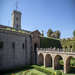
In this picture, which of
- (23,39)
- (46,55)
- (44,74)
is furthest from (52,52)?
(23,39)

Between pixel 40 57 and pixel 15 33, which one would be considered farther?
pixel 40 57


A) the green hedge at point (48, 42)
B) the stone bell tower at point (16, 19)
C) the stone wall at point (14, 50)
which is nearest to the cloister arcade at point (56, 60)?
the stone wall at point (14, 50)

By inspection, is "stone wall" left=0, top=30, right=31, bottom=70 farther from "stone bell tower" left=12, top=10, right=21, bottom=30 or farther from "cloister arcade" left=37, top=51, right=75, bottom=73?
"stone bell tower" left=12, top=10, right=21, bottom=30

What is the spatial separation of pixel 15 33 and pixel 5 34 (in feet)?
9.28

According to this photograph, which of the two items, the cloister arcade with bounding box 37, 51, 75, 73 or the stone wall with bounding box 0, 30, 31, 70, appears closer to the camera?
the cloister arcade with bounding box 37, 51, 75, 73

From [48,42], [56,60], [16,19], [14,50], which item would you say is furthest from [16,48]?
[16,19]

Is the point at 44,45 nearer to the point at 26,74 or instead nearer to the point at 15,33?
the point at 15,33

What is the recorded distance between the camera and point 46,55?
22875mm

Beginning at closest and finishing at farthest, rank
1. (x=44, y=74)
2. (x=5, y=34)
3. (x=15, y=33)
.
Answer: (x=44, y=74)
(x=5, y=34)
(x=15, y=33)

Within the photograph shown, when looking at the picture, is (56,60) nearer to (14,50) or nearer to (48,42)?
(14,50)

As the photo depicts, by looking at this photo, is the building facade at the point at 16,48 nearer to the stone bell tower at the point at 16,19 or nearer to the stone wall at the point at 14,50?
the stone wall at the point at 14,50

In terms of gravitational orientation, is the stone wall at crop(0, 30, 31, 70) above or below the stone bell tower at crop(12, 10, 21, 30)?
below

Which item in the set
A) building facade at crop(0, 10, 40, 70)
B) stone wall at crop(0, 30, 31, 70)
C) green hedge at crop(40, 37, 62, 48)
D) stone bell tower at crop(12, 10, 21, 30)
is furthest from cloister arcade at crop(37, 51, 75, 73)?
stone bell tower at crop(12, 10, 21, 30)

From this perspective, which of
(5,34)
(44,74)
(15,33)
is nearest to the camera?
(44,74)
